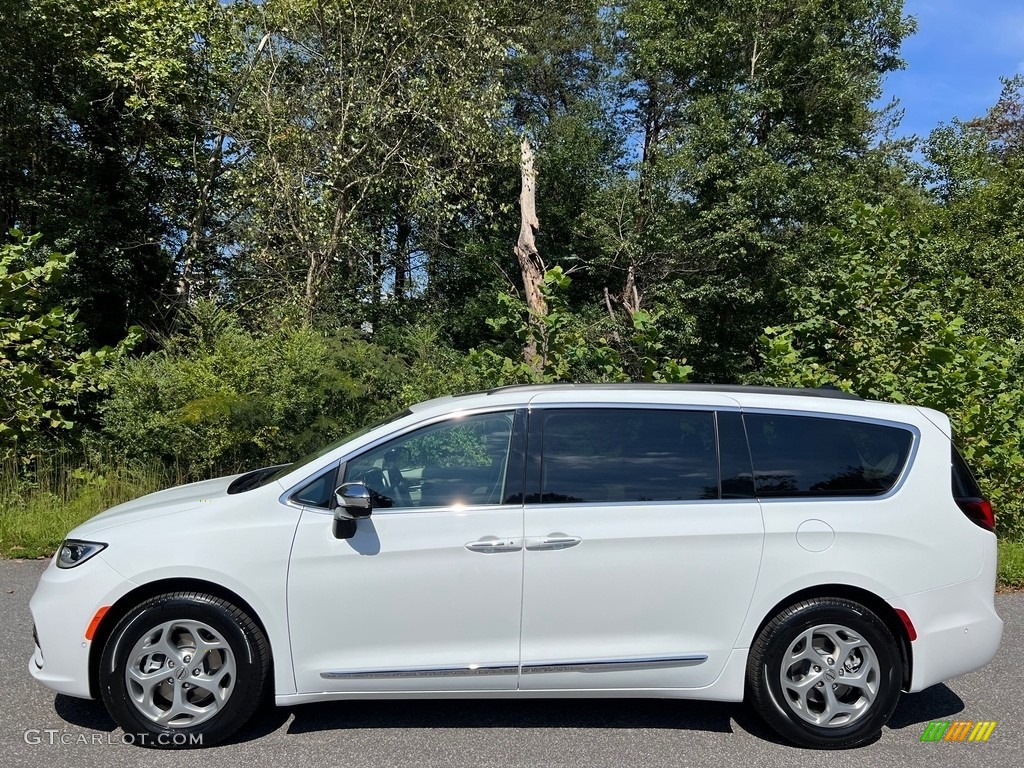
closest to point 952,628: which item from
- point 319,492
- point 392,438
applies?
point 392,438

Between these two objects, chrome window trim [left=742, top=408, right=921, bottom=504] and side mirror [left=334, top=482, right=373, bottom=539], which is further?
chrome window trim [left=742, top=408, right=921, bottom=504]

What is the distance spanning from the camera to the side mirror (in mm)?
3660

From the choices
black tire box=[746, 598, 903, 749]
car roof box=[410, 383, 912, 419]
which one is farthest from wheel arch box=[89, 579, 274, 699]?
black tire box=[746, 598, 903, 749]

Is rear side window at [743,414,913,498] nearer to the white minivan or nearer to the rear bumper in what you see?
the white minivan

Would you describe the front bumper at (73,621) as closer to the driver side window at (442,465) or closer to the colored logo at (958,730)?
the driver side window at (442,465)

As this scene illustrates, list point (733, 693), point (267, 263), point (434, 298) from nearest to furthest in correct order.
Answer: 1. point (733, 693)
2. point (267, 263)
3. point (434, 298)

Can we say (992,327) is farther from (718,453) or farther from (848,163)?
(718,453)

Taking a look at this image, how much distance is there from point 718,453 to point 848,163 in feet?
55.8

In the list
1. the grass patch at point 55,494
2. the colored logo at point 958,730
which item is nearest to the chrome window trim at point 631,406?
the colored logo at point 958,730

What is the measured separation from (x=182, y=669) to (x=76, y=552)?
798 mm

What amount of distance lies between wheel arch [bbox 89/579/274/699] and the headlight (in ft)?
0.93

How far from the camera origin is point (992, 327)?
14688 mm

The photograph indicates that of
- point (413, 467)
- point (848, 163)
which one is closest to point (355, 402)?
point (413, 467)

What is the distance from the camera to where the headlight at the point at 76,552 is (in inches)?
151
